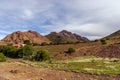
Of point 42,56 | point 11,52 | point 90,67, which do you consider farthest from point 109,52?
point 11,52

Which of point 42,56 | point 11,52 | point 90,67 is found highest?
point 11,52

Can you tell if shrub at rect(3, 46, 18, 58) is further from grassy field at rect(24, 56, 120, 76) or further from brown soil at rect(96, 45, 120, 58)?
grassy field at rect(24, 56, 120, 76)

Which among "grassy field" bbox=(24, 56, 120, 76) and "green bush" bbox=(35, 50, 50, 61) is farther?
"green bush" bbox=(35, 50, 50, 61)

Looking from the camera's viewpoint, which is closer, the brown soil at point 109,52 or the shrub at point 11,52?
the brown soil at point 109,52

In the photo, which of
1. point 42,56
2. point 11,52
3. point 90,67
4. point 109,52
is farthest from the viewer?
point 11,52

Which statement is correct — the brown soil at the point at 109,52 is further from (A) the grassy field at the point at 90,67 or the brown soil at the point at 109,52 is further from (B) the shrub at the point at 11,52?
(B) the shrub at the point at 11,52

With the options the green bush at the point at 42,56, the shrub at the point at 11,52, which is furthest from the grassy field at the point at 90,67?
the shrub at the point at 11,52

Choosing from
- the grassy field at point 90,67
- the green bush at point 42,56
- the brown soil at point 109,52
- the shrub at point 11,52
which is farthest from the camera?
the shrub at point 11,52

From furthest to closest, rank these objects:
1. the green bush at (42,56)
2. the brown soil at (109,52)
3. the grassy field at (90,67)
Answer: the brown soil at (109,52), the green bush at (42,56), the grassy field at (90,67)

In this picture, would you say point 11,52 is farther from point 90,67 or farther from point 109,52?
point 90,67

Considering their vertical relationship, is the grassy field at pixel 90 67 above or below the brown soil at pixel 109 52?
below

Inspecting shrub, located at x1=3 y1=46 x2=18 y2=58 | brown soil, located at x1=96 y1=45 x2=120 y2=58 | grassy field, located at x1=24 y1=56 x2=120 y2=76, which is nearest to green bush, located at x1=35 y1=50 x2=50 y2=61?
grassy field, located at x1=24 y1=56 x2=120 y2=76

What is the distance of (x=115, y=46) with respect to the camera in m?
80.4

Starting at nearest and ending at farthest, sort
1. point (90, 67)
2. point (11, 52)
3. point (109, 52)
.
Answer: point (90, 67) → point (109, 52) → point (11, 52)
